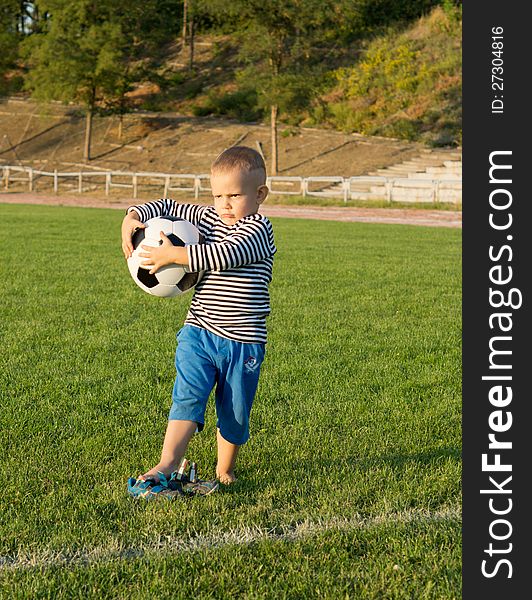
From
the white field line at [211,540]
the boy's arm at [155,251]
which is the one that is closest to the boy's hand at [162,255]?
the boy's arm at [155,251]

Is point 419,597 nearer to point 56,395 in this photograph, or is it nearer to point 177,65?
point 56,395

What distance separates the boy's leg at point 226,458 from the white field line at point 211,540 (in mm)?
607

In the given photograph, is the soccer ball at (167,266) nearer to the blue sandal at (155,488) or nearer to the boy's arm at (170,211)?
the boy's arm at (170,211)

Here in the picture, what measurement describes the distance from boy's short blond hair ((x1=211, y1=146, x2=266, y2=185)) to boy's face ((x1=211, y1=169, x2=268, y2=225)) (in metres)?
0.02

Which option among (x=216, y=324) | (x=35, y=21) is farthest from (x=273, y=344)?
(x=35, y=21)

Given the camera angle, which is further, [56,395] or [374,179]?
[374,179]

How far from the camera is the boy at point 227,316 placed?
3967mm

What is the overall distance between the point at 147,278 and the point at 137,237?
0.72 feet

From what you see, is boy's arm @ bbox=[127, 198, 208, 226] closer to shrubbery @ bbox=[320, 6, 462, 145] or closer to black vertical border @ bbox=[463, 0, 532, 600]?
black vertical border @ bbox=[463, 0, 532, 600]

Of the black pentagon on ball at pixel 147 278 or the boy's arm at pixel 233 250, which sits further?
the black pentagon on ball at pixel 147 278

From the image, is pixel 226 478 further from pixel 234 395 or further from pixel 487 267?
pixel 487 267

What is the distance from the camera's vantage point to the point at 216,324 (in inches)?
159

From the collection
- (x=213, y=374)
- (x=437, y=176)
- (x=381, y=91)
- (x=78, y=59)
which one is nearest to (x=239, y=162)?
(x=213, y=374)

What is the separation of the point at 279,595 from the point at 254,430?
6.58 ft
